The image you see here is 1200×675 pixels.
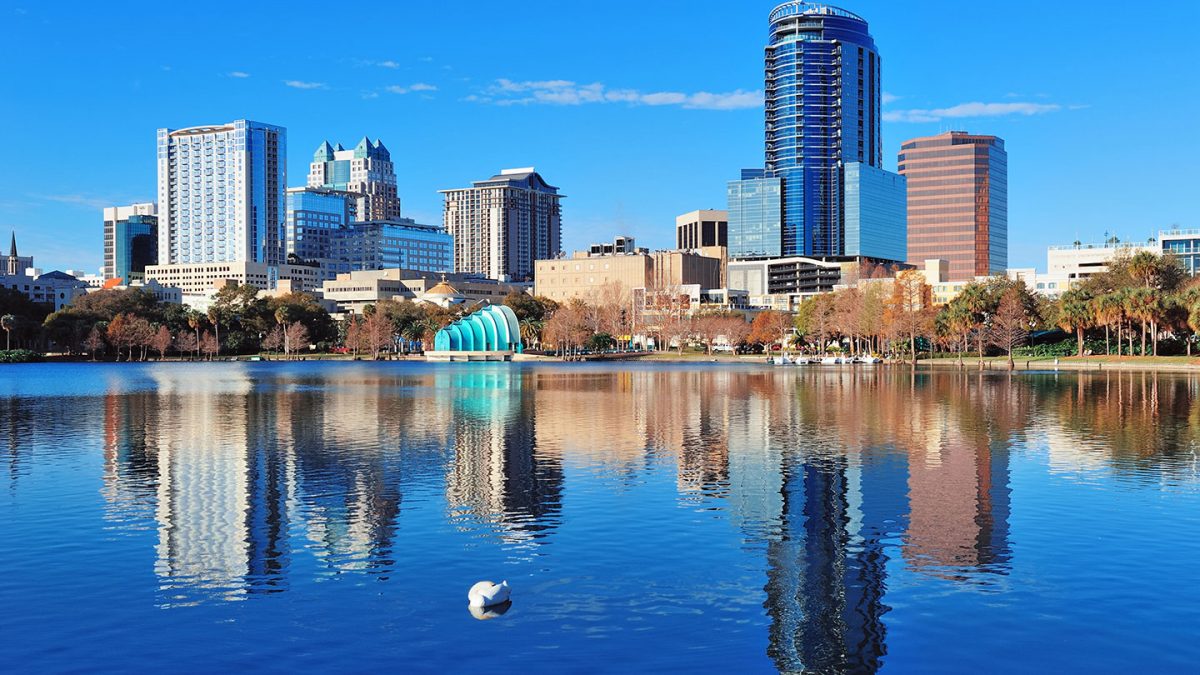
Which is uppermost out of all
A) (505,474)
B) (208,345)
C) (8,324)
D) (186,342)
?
(8,324)

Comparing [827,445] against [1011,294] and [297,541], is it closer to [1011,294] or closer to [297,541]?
[297,541]

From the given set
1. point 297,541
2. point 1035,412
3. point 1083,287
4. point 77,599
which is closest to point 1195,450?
point 1035,412

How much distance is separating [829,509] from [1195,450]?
1806 cm

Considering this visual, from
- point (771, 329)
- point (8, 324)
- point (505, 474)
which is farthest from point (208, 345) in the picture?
point (505, 474)

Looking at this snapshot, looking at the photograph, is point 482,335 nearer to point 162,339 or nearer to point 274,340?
point 274,340

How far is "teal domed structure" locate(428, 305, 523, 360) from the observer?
542 ft

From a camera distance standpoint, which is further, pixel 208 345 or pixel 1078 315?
pixel 208 345

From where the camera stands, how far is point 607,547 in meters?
21.1

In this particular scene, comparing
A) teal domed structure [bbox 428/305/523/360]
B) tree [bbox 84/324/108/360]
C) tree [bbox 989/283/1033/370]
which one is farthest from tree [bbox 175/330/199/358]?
tree [bbox 989/283/1033/370]

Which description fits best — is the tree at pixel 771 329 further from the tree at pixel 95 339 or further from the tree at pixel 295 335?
the tree at pixel 95 339

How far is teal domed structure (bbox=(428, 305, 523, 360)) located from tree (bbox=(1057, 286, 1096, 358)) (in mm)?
79813

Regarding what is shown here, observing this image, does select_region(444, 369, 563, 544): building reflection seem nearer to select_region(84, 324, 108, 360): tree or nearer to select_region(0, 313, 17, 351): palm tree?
select_region(84, 324, 108, 360): tree

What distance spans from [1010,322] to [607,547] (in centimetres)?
10271

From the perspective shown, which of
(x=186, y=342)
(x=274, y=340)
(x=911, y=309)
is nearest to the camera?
(x=911, y=309)
